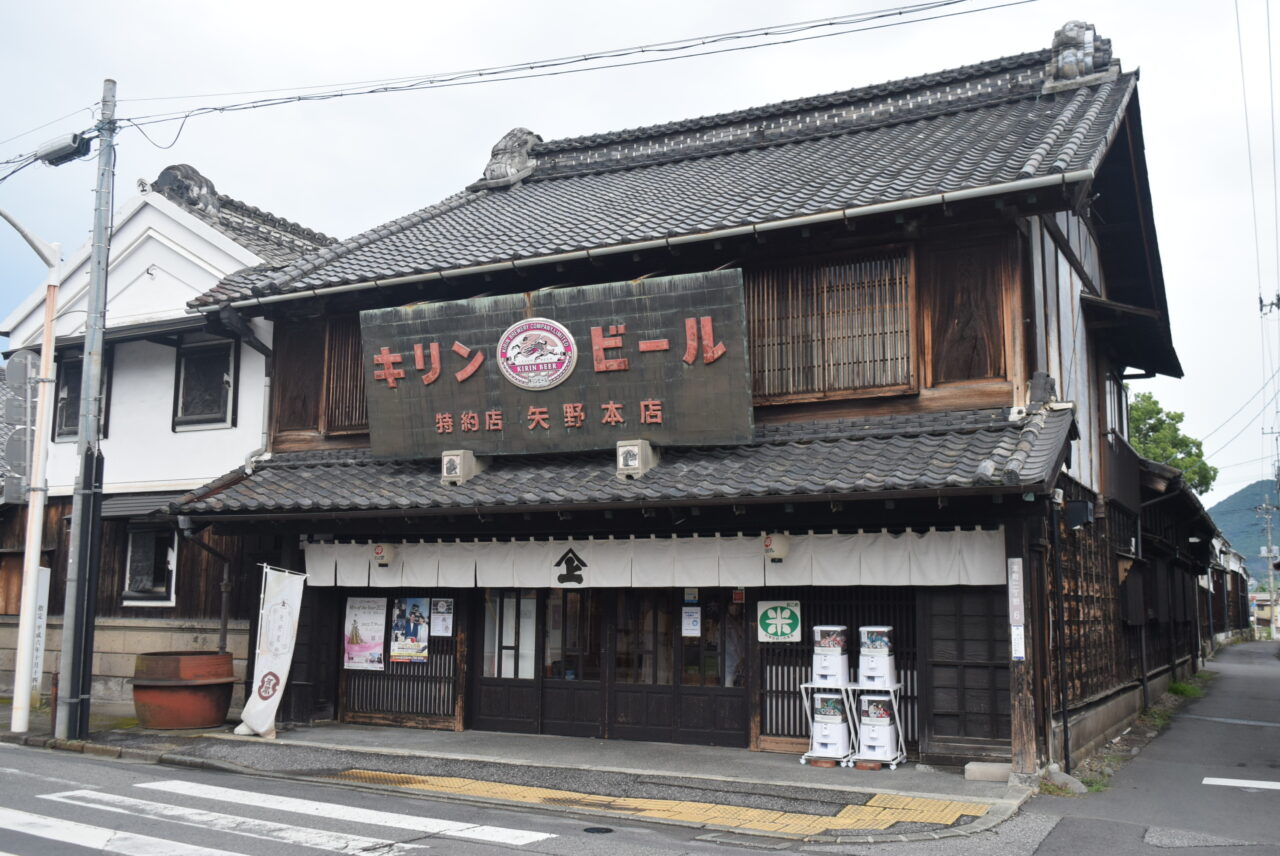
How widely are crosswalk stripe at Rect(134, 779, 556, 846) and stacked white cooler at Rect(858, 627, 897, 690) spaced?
4491mm

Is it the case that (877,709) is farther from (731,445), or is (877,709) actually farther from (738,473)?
(731,445)

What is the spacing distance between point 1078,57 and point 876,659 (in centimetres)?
1012

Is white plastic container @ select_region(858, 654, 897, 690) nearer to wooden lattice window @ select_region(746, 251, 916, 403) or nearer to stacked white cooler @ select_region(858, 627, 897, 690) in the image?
stacked white cooler @ select_region(858, 627, 897, 690)

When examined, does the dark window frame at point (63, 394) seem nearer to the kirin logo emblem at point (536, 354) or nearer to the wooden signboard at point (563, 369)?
the wooden signboard at point (563, 369)

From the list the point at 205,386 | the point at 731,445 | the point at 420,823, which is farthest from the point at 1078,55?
the point at 205,386

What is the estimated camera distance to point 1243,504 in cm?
19725

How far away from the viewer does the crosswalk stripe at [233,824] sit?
8.42m

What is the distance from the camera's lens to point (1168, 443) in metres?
42.2

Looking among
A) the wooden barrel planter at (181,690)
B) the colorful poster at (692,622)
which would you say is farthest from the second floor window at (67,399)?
the colorful poster at (692,622)

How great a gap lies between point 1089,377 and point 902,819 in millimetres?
9780

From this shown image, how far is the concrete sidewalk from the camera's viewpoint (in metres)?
9.59

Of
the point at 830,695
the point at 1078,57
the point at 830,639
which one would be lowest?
the point at 830,695

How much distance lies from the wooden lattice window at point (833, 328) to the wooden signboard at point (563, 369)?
768mm

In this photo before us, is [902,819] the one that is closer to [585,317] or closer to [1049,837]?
[1049,837]
